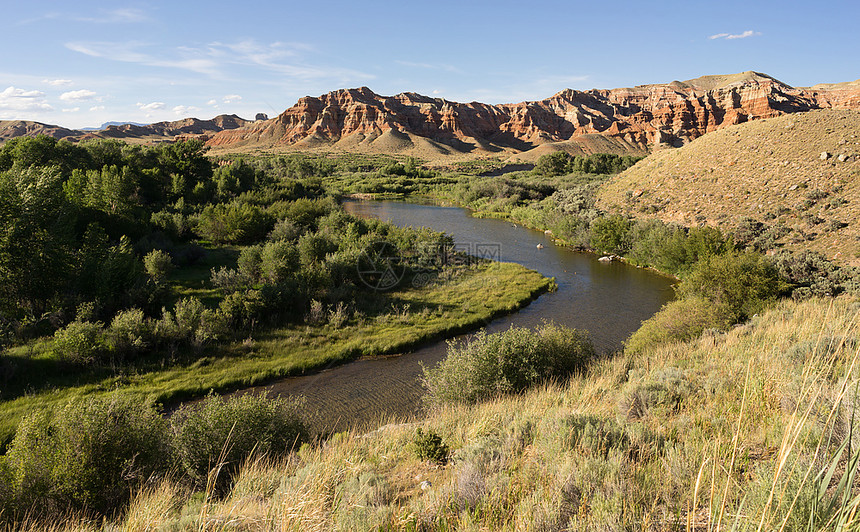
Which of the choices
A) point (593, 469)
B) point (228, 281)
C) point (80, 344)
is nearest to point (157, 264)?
point (228, 281)

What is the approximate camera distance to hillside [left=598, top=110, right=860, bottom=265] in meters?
25.5

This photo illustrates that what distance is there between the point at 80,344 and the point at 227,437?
33.9 ft

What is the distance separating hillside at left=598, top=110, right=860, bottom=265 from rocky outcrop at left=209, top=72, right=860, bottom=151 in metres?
122

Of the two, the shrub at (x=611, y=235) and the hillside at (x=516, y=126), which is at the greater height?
the hillside at (x=516, y=126)

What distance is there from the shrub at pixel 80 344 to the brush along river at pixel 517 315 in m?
5.81

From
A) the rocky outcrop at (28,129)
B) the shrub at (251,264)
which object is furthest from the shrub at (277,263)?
the rocky outcrop at (28,129)

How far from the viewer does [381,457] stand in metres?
7.17

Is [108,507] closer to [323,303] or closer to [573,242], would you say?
[323,303]

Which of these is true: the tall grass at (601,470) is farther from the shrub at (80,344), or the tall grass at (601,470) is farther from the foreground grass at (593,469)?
the shrub at (80,344)

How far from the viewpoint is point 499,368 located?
11.6 m

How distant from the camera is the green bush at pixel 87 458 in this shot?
Result: 6527mm

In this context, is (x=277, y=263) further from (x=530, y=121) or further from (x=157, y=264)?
(x=530, y=121)

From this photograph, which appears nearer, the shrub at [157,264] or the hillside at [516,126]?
the shrub at [157,264]

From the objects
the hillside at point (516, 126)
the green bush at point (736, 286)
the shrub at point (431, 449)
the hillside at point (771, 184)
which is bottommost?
the shrub at point (431, 449)
